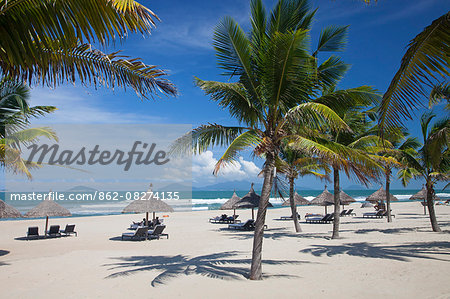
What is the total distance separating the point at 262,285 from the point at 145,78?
462 centimetres

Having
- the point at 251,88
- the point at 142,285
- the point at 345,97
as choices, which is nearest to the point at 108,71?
the point at 251,88

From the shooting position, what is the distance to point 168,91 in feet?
14.1

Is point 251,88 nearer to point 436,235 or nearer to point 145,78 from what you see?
point 145,78

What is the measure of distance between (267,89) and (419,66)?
3553 millimetres

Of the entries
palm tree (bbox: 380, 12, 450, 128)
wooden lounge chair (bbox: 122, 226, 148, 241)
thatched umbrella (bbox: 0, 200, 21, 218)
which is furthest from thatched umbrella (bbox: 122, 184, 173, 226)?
palm tree (bbox: 380, 12, 450, 128)

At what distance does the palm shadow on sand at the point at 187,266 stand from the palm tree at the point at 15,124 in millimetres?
3813

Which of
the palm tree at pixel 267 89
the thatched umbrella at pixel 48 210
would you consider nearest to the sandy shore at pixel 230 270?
the palm tree at pixel 267 89

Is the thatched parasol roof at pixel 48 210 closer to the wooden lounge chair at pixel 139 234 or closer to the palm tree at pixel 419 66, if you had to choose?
the wooden lounge chair at pixel 139 234

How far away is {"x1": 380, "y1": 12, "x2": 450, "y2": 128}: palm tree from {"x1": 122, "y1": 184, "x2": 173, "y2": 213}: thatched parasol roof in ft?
42.2

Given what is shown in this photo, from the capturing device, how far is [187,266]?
28.4ft

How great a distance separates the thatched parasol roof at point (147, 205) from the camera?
50.1 ft

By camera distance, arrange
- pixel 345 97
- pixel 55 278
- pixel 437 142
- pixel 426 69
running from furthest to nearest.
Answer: pixel 437 142 → pixel 55 278 → pixel 345 97 → pixel 426 69

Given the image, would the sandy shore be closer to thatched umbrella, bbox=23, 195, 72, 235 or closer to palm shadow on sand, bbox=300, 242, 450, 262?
palm shadow on sand, bbox=300, 242, 450, 262

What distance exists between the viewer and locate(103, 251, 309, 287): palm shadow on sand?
7.53 metres
